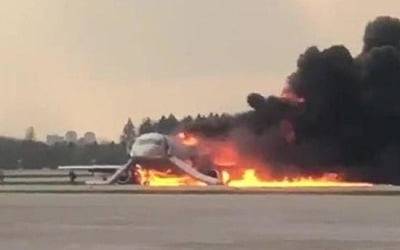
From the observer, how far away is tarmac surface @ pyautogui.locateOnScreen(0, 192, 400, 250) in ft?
97.0

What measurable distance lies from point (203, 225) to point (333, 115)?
68.3 m

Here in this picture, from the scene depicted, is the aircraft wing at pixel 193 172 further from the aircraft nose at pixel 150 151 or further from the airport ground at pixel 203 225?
the airport ground at pixel 203 225

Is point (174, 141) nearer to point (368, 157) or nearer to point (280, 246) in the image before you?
point (368, 157)

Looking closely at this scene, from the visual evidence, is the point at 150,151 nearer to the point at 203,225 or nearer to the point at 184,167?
the point at 184,167

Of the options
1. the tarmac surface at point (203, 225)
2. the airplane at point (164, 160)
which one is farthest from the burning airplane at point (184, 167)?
the tarmac surface at point (203, 225)

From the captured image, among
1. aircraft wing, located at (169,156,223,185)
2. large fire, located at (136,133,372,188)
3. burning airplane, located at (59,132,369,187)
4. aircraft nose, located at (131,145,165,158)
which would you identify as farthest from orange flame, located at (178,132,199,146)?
aircraft nose, located at (131,145,165,158)

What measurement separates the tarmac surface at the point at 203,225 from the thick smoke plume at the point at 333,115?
45.2 meters

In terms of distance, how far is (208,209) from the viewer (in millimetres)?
48469

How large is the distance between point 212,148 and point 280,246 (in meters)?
78.1

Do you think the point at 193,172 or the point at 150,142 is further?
the point at 150,142

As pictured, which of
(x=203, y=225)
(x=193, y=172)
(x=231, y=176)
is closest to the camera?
(x=203, y=225)

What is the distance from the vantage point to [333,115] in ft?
342

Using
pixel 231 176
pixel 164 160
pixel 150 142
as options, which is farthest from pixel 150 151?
pixel 231 176

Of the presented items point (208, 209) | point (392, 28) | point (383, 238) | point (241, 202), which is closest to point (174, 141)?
point (392, 28)
